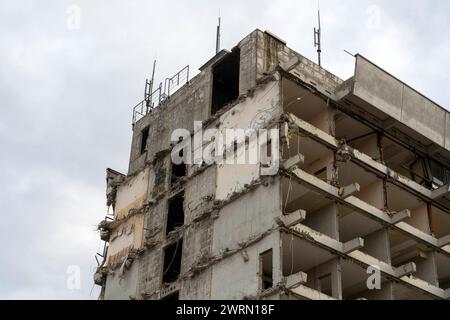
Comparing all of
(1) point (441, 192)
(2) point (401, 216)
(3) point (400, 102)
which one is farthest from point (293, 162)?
(1) point (441, 192)

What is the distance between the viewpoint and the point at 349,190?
128 ft

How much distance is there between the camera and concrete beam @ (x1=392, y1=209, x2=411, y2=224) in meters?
40.6

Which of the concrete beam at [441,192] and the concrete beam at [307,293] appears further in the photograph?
the concrete beam at [441,192]

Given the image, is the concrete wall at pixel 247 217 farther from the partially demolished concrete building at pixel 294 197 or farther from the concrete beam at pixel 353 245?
the concrete beam at pixel 353 245

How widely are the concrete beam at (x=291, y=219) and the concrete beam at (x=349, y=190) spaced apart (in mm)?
3537

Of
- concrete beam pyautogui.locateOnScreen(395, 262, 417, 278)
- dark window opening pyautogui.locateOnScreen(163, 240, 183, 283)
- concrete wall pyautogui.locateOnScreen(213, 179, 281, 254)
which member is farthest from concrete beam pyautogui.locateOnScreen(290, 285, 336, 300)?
dark window opening pyautogui.locateOnScreen(163, 240, 183, 283)

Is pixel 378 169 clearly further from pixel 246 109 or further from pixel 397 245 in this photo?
pixel 246 109

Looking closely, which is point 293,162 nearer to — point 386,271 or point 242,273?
point 242,273

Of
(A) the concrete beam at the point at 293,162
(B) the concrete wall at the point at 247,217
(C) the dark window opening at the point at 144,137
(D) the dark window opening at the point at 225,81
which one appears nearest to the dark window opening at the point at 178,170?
(D) the dark window opening at the point at 225,81

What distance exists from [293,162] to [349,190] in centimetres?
313

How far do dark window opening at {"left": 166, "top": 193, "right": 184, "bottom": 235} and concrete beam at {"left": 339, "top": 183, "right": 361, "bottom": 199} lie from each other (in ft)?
30.3

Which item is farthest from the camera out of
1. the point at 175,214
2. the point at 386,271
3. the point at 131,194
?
the point at 131,194

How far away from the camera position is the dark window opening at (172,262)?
1721 inches
